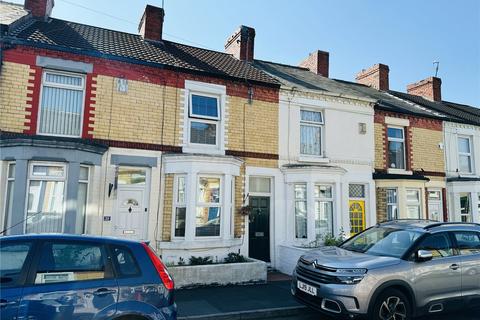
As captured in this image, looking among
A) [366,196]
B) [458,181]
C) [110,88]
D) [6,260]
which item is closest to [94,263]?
[6,260]

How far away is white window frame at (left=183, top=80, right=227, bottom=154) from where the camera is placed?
393 inches

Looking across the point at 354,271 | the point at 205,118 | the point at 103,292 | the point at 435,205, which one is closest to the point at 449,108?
the point at 435,205

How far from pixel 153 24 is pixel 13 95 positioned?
5358 mm

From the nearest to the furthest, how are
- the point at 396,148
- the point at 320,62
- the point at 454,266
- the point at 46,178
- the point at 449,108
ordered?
the point at 454,266 → the point at 46,178 → the point at 396,148 → the point at 320,62 → the point at 449,108

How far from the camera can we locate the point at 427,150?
14195 mm

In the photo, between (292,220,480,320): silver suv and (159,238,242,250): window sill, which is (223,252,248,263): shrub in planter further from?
(292,220,480,320): silver suv

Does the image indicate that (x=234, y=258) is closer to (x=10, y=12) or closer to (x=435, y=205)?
(x=435, y=205)

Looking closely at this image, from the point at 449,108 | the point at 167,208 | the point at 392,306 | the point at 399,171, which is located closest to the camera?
the point at 392,306

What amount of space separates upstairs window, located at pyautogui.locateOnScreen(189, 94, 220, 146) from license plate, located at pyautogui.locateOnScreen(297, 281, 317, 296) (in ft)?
17.4

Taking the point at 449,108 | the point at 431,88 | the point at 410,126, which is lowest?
the point at 410,126

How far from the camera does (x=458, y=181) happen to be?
14.3 meters

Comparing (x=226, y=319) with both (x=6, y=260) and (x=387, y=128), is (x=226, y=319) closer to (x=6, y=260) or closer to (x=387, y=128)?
(x=6, y=260)

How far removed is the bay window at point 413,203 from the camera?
13086 millimetres

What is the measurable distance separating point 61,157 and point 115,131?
1.55m
